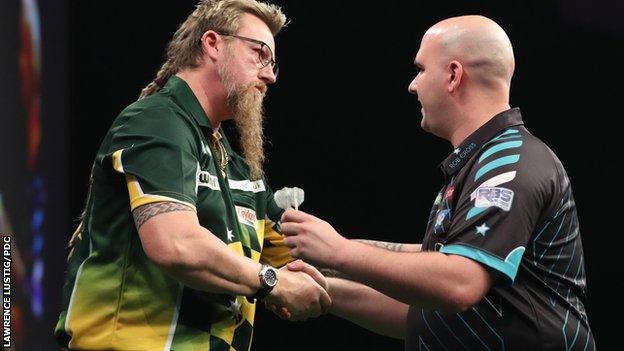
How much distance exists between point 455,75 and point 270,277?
0.66 metres

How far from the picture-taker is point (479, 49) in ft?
7.25

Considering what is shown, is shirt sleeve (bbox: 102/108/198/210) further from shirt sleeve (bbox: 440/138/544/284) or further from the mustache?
shirt sleeve (bbox: 440/138/544/284)

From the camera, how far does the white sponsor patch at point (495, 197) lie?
6.22 feet

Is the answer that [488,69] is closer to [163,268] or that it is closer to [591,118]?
[163,268]

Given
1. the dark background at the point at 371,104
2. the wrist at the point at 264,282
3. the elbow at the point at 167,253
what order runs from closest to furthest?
the elbow at the point at 167,253
the wrist at the point at 264,282
the dark background at the point at 371,104

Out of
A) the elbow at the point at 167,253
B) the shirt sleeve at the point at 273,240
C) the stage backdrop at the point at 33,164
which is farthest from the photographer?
the stage backdrop at the point at 33,164

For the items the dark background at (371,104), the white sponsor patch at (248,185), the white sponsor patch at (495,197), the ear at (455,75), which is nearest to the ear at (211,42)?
the white sponsor patch at (248,185)

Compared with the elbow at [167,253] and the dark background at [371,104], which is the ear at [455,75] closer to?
the elbow at [167,253]

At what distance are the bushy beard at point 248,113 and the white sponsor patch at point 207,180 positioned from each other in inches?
11.5

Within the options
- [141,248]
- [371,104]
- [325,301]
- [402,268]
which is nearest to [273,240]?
[325,301]

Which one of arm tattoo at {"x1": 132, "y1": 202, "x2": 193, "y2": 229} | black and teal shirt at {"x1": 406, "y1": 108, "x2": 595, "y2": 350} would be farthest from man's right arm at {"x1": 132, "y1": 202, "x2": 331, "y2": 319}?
black and teal shirt at {"x1": 406, "y1": 108, "x2": 595, "y2": 350}

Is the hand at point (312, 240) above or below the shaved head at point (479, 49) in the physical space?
below

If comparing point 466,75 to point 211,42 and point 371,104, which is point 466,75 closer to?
point 211,42

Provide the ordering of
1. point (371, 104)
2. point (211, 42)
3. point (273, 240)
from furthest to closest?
1. point (371, 104)
2. point (273, 240)
3. point (211, 42)
